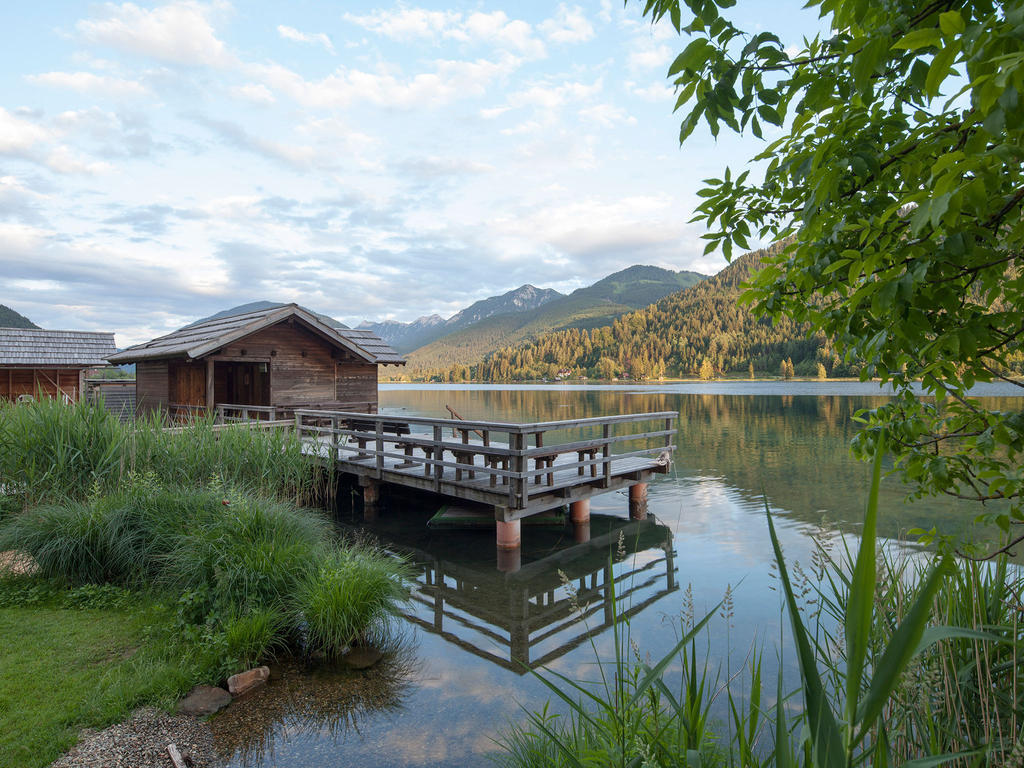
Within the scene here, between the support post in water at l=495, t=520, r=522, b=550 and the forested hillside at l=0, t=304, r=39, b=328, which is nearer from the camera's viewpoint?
the support post in water at l=495, t=520, r=522, b=550

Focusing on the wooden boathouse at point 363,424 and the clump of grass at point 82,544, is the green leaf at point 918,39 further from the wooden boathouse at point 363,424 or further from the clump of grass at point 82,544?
the clump of grass at point 82,544

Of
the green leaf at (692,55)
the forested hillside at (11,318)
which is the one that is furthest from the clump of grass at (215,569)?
the forested hillside at (11,318)

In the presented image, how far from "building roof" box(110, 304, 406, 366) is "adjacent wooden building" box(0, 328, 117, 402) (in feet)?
3.00

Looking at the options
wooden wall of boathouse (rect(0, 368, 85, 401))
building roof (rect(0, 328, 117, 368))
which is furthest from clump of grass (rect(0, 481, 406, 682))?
wooden wall of boathouse (rect(0, 368, 85, 401))

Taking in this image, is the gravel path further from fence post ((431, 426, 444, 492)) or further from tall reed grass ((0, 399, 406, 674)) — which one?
fence post ((431, 426, 444, 492))

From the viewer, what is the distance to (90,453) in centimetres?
829

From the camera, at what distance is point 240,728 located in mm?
4445

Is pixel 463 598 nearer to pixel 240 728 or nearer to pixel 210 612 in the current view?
pixel 210 612

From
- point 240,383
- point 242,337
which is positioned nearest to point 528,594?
point 242,337

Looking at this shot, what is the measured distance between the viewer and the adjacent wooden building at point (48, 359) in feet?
62.7

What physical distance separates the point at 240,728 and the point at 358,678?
1.16m

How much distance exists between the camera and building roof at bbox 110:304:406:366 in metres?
16.1

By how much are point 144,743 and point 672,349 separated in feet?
408

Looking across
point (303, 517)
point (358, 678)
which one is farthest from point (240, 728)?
point (303, 517)
